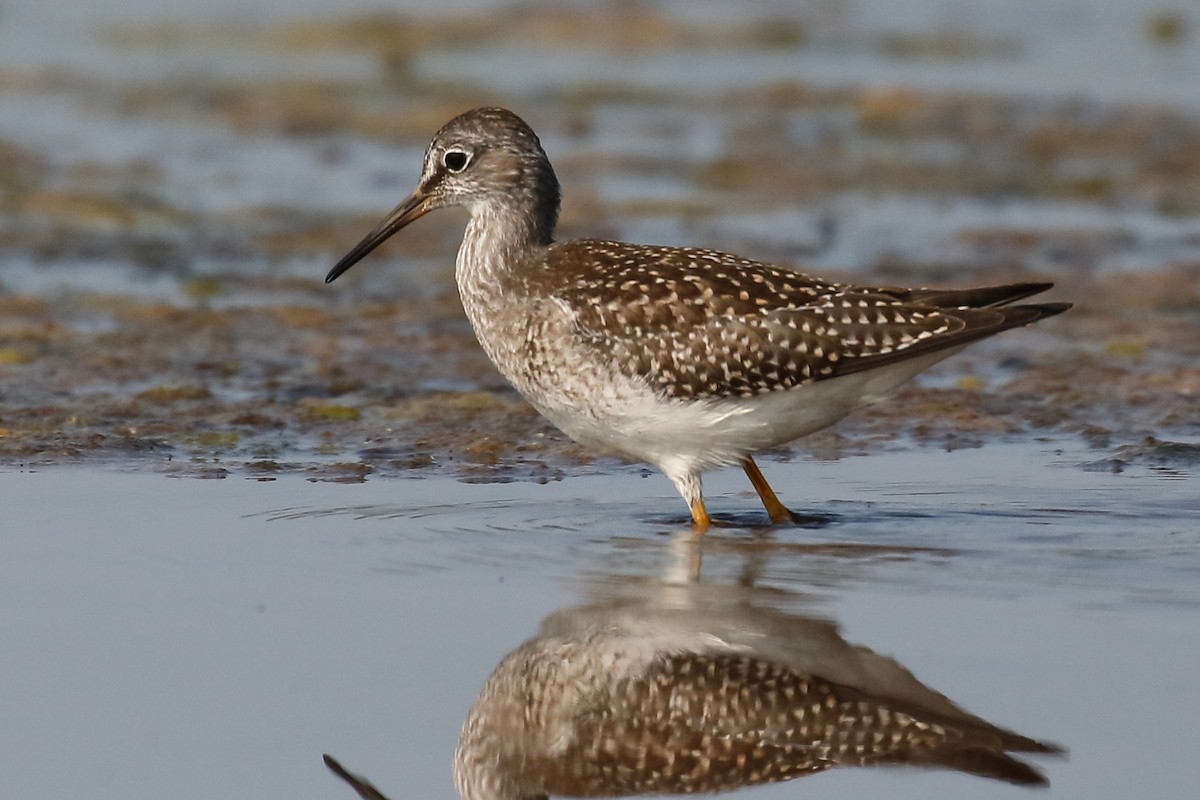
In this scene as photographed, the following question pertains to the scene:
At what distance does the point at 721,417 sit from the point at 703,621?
185cm

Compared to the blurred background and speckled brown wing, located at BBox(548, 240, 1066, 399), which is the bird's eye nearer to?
speckled brown wing, located at BBox(548, 240, 1066, 399)

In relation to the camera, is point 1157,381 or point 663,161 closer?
point 1157,381

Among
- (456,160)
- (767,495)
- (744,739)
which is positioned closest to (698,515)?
(767,495)

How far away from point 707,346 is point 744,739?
122 inches

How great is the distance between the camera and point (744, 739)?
6.46 metres

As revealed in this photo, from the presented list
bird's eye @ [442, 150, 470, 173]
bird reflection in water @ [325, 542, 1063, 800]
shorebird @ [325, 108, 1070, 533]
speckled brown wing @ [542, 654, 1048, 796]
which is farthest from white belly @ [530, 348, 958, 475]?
speckled brown wing @ [542, 654, 1048, 796]

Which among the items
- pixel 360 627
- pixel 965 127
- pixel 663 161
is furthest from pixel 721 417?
pixel 965 127

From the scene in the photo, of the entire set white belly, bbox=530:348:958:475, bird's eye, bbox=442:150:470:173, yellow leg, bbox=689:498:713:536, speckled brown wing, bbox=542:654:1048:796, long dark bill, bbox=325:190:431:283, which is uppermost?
bird's eye, bbox=442:150:470:173

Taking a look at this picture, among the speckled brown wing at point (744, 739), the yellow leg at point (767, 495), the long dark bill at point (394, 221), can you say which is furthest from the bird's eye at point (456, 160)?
the speckled brown wing at point (744, 739)

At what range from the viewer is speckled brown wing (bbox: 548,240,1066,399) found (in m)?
9.28

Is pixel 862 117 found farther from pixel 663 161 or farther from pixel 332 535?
pixel 332 535

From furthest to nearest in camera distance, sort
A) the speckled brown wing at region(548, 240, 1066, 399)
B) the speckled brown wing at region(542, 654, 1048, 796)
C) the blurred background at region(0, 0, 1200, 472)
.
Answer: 1. the blurred background at region(0, 0, 1200, 472)
2. the speckled brown wing at region(548, 240, 1066, 399)
3. the speckled brown wing at region(542, 654, 1048, 796)

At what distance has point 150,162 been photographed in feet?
61.9

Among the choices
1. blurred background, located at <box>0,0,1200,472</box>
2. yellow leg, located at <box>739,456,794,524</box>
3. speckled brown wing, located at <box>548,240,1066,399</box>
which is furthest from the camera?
blurred background, located at <box>0,0,1200,472</box>
